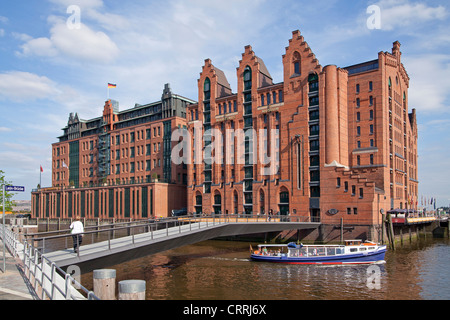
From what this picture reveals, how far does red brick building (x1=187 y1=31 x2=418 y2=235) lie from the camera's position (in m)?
61.5

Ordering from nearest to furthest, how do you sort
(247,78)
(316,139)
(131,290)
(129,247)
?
(131,290) → (129,247) → (316,139) → (247,78)

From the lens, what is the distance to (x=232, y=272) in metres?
38.9

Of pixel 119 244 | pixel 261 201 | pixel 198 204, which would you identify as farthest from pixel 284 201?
pixel 119 244

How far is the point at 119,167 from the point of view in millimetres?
104562

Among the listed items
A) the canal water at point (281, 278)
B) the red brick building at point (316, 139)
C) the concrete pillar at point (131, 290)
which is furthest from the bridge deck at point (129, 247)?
the red brick building at point (316, 139)

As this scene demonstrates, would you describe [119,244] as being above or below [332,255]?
above

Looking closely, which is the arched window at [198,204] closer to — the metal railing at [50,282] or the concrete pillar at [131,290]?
the metal railing at [50,282]

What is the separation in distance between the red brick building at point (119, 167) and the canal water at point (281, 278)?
40.3m

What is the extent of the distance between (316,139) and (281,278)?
33345mm

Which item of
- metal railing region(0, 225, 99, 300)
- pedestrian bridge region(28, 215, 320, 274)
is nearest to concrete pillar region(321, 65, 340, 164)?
pedestrian bridge region(28, 215, 320, 274)

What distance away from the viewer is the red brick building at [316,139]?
202ft

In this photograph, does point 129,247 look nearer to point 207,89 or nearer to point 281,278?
point 281,278
